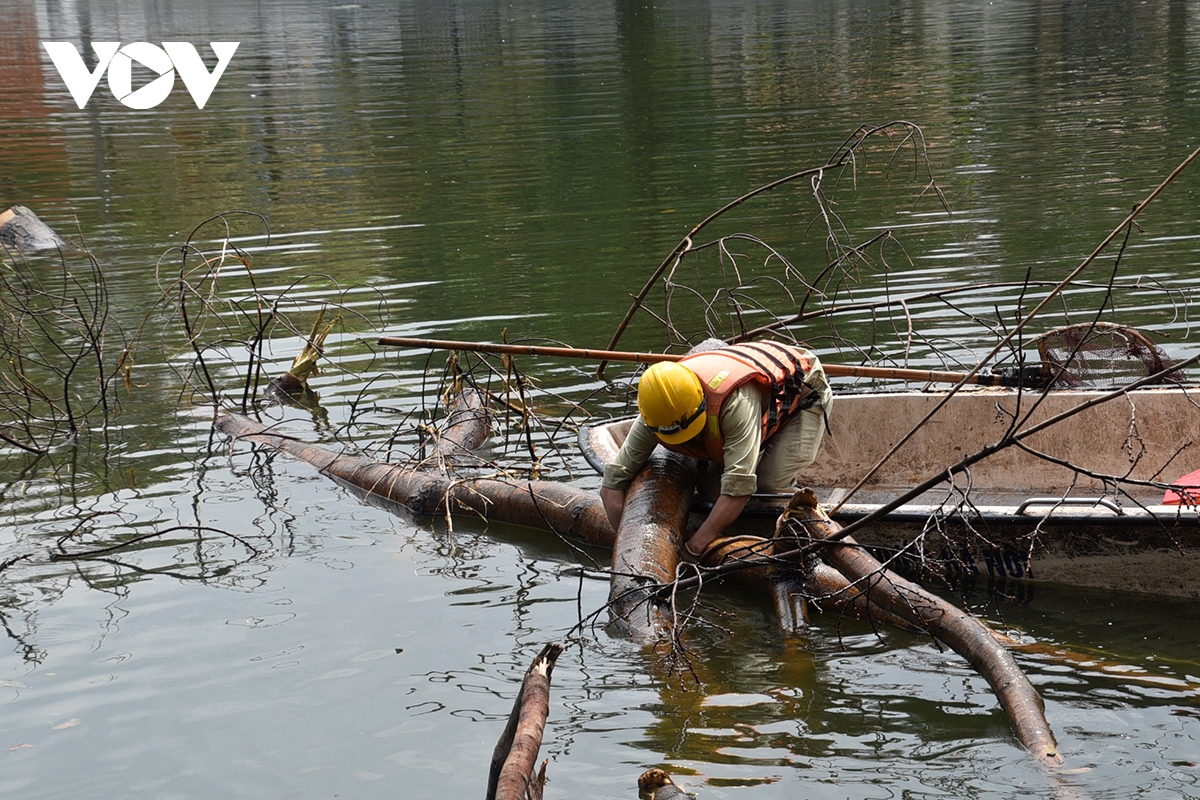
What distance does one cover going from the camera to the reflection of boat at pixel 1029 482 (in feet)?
18.9

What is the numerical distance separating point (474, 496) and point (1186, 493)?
3.85m

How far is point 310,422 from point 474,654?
4163 mm

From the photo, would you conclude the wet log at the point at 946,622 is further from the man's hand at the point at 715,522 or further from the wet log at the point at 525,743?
the wet log at the point at 525,743

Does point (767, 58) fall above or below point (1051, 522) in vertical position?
above

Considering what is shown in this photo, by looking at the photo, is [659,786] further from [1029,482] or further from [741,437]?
[1029,482]

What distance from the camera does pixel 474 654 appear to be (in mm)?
5949

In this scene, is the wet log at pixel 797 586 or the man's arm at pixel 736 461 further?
the man's arm at pixel 736 461

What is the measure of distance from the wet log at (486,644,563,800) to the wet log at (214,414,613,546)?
2.56 meters

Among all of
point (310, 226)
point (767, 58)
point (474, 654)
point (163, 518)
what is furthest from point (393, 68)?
point (474, 654)

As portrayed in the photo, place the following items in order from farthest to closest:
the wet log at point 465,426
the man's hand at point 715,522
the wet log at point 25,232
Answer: the wet log at point 25,232
the wet log at point 465,426
the man's hand at point 715,522

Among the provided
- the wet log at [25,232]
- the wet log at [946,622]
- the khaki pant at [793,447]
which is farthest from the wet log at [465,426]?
the wet log at [25,232]

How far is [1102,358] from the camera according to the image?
8844mm

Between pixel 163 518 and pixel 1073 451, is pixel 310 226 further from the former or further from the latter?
pixel 1073 451

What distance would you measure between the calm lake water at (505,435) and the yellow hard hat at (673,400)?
85 centimetres
